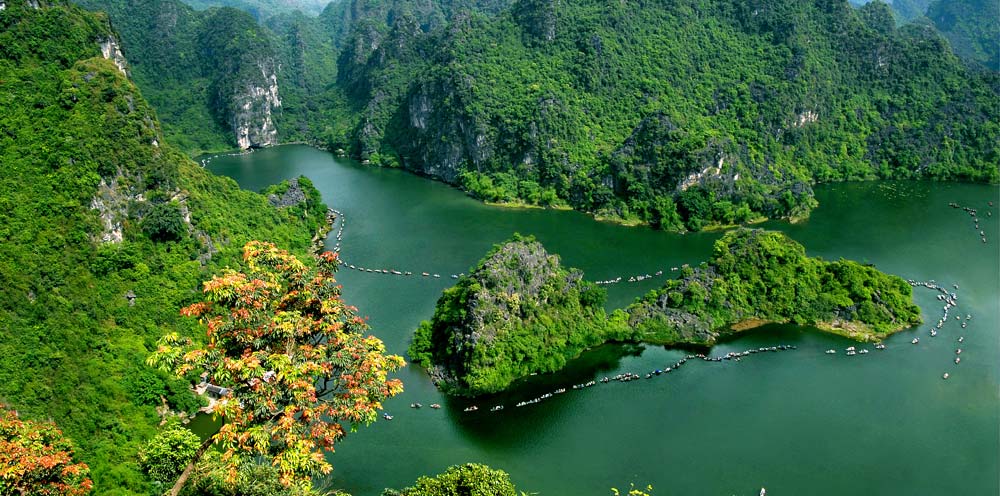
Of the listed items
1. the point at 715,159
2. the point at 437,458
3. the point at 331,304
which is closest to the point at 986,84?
the point at 715,159

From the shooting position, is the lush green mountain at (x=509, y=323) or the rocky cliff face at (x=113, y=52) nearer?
the lush green mountain at (x=509, y=323)

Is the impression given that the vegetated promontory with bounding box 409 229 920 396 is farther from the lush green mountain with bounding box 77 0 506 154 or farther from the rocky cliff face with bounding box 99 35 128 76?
the lush green mountain with bounding box 77 0 506 154

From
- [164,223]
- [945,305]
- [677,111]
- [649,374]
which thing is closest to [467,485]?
[649,374]

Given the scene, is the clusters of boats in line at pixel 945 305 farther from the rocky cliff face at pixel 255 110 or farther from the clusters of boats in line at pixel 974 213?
the rocky cliff face at pixel 255 110

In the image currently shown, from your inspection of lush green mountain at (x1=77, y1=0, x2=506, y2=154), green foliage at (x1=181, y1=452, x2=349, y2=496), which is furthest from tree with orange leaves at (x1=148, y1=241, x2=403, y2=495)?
lush green mountain at (x1=77, y1=0, x2=506, y2=154)

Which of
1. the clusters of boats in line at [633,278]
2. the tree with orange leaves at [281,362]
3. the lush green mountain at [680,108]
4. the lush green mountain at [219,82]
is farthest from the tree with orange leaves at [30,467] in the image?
the lush green mountain at [219,82]

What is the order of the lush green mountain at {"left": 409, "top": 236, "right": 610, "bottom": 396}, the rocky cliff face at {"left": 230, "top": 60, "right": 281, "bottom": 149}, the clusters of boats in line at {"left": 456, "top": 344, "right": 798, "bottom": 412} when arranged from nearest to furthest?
the clusters of boats in line at {"left": 456, "top": 344, "right": 798, "bottom": 412}
the lush green mountain at {"left": 409, "top": 236, "right": 610, "bottom": 396}
the rocky cliff face at {"left": 230, "top": 60, "right": 281, "bottom": 149}
